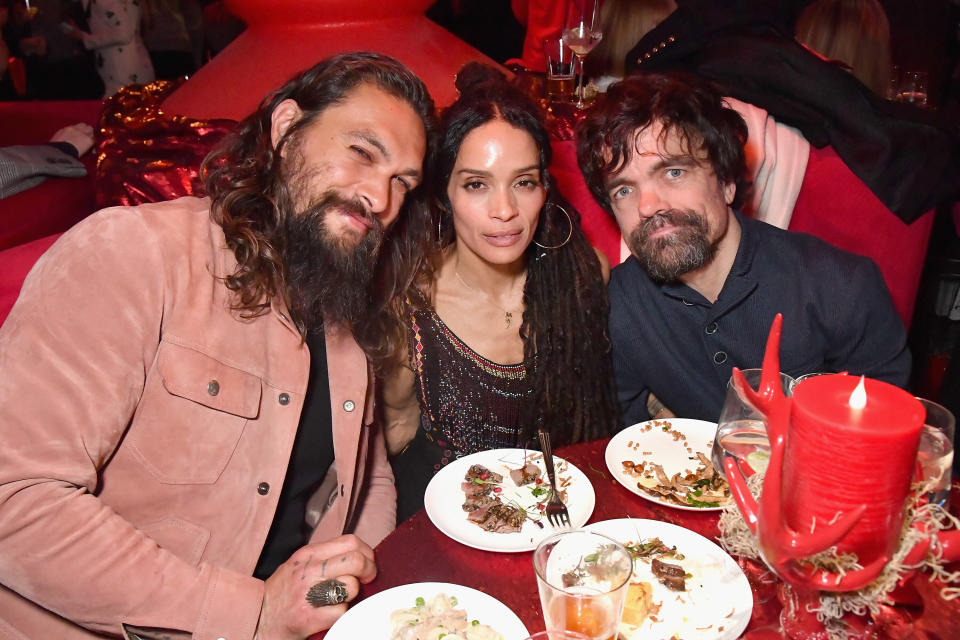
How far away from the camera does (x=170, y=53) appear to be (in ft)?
25.0

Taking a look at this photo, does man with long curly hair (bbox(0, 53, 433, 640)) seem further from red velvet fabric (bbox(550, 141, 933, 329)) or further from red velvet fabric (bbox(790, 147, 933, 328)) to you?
red velvet fabric (bbox(790, 147, 933, 328))

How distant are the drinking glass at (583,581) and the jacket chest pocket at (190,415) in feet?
3.19

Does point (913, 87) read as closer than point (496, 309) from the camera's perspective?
No

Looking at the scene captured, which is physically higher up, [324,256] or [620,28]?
[620,28]

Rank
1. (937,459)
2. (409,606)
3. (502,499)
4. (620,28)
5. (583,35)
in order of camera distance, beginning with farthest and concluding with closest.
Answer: (620,28)
(583,35)
(502,499)
(409,606)
(937,459)

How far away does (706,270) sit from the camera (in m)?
2.61

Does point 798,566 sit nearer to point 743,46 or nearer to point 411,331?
point 411,331

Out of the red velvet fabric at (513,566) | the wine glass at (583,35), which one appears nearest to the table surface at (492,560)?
the red velvet fabric at (513,566)

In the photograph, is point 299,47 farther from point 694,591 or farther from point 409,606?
point 694,591

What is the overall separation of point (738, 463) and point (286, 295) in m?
1.22

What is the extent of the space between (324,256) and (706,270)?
4.43ft

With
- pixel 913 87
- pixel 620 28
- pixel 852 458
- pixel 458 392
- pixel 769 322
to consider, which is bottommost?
pixel 458 392

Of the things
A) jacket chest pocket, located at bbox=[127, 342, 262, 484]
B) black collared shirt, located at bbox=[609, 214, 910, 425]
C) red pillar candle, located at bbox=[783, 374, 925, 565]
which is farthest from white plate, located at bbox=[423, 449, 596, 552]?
black collared shirt, located at bbox=[609, 214, 910, 425]

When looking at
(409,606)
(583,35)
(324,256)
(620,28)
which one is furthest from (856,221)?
(409,606)
